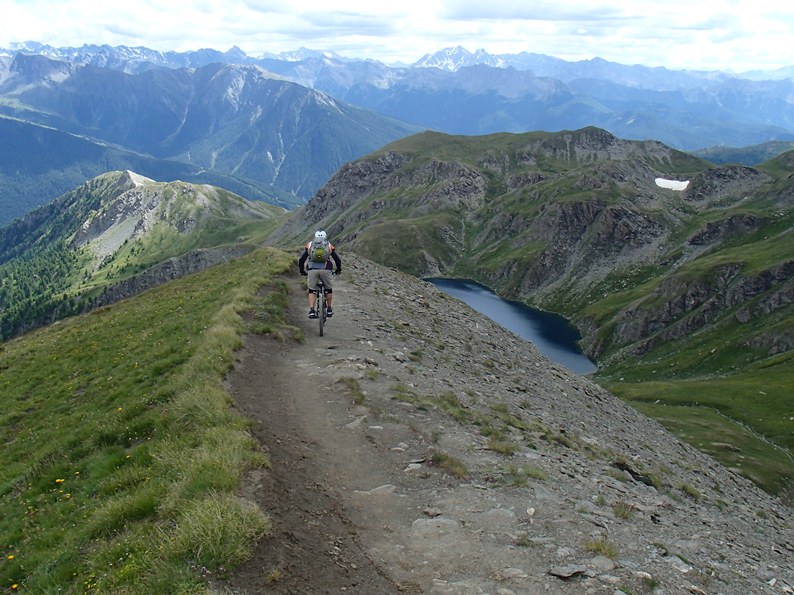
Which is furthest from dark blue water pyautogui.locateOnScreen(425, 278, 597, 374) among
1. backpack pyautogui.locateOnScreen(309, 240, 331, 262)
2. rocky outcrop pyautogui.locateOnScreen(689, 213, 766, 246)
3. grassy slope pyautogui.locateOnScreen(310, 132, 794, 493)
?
backpack pyautogui.locateOnScreen(309, 240, 331, 262)

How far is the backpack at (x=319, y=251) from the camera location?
28.0 metres

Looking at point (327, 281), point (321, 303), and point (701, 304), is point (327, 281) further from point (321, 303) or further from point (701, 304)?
point (701, 304)

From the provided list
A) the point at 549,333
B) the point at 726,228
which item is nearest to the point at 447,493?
the point at 549,333

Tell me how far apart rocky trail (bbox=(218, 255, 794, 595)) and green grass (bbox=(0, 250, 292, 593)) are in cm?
86

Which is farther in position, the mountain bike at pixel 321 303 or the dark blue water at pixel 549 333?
the dark blue water at pixel 549 333

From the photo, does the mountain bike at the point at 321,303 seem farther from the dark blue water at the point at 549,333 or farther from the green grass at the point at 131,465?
the dark blue water at the point at 549,333

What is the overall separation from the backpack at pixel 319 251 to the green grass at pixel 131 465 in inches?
191

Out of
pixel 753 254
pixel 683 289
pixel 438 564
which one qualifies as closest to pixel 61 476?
pixel 438 564

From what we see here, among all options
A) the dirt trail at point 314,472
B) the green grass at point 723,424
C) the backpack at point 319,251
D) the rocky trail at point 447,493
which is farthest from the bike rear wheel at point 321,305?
the green grass at point 723,424

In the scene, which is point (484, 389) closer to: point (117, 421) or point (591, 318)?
point (117, 421)

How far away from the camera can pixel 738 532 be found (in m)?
23.2

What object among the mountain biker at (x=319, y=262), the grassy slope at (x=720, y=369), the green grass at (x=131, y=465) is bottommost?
the grassy slope at (x=720, y=369)

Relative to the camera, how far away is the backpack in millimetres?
27969

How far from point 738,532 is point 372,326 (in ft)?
64.7
